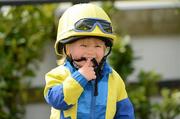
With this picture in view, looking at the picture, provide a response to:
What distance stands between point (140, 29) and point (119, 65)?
62 centimetres

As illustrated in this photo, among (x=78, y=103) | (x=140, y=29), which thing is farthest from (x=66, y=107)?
(x=140, y=29)

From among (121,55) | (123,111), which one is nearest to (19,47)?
(121,55)

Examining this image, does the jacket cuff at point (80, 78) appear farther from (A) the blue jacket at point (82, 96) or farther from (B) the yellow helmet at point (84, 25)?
(B) the yellow helmet at point (84, 25)

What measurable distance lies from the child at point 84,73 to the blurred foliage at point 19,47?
1.70 m

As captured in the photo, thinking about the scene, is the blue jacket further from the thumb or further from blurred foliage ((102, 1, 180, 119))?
blurred foliage ((102, 1, 180, 119))

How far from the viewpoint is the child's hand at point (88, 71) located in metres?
1.95

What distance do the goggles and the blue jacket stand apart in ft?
0.53

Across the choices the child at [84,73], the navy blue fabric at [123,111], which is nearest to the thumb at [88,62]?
the child at [84,73]

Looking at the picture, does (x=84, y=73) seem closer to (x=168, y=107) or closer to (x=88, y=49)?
(x=88, y=49)

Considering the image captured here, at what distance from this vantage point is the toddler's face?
6.55 feet

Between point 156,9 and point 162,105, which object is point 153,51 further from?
point 162,105

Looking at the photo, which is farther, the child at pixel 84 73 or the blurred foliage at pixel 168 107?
the blurred foliage at pixel 168 107

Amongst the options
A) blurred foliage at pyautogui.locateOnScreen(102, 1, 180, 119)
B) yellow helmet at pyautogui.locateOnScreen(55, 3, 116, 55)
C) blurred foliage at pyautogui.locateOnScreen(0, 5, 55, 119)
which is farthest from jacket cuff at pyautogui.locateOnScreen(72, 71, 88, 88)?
blurred foliage at pyautogui.locateOnScreen(102, 1, 180, 119)

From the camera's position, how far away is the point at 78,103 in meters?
1.99
